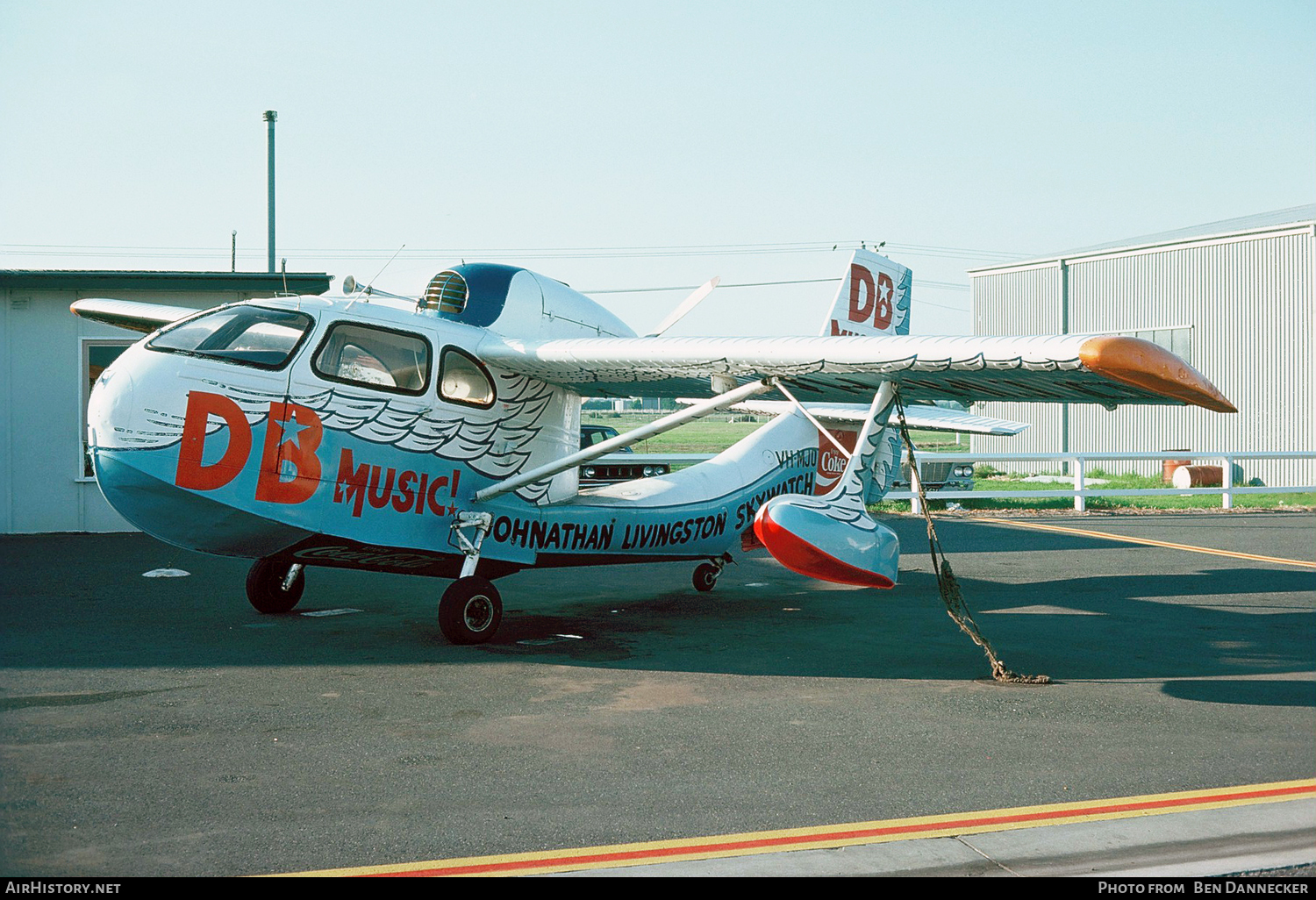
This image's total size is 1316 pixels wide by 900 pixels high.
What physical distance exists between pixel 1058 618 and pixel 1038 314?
27.0 m

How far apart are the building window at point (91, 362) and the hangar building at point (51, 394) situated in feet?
0.11

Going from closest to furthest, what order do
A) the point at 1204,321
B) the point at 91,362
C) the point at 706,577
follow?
the point at 706,577
the point at 91,362
the point at 1204,321

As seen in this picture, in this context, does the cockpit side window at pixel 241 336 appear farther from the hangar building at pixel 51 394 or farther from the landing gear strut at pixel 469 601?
the hangar building at pixel 51 394

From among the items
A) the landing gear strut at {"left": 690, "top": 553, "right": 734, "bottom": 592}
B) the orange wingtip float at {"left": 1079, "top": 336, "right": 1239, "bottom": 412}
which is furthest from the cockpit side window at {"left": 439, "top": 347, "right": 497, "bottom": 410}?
the orange wingtip float at {"left": 1079, "top": 336, "right": 1239, "bottom": 412}

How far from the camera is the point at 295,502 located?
8359 millimetres

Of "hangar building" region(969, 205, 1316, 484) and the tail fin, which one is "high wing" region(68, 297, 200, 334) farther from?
"hangar building" region(969, 205, 1316, 484)

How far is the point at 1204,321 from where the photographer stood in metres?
30.6

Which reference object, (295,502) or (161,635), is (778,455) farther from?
(161,635)

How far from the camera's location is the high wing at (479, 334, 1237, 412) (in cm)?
711

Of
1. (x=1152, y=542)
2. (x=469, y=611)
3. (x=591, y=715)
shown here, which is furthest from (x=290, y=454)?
(x=1152, y=542)

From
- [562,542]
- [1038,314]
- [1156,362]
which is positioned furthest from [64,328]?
[1038,314]

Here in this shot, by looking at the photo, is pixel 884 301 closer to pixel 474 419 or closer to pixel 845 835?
pixel 474 419

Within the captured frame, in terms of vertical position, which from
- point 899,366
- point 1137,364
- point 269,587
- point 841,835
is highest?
point 899,366

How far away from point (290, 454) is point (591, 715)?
10.7 ft
